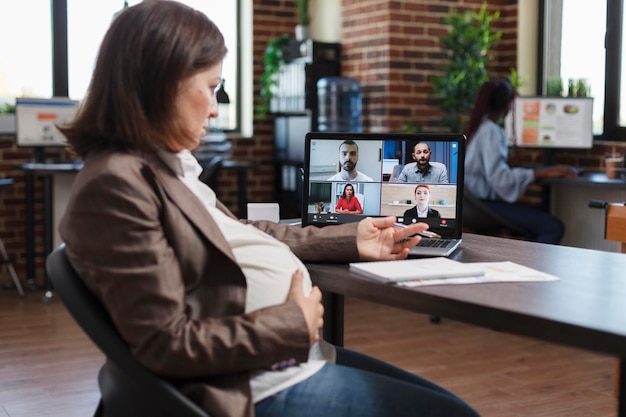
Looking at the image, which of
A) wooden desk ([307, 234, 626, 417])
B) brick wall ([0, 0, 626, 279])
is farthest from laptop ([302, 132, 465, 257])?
brick wall ([0, 0, 626, 279])

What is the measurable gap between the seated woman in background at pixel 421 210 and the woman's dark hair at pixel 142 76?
90cm

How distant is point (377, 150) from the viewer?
228 cm

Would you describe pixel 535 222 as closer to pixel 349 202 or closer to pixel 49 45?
pixel 349 202

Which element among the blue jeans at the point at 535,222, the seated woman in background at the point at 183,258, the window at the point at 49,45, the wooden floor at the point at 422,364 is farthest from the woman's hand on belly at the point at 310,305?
the window at the point at 49,45

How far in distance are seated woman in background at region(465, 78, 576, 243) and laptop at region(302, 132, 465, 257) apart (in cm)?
266

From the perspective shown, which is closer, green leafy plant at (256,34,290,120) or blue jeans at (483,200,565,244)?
blue jeans at (483,200,565,244)

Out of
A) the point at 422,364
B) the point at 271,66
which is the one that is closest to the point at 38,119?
the point at 271,66

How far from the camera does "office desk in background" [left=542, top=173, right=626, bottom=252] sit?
5172 mm

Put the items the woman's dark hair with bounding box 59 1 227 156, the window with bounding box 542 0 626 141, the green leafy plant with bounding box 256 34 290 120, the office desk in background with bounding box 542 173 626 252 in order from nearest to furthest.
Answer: the woman's dark hair with bounding box 59 1 227 156
the office desk in background with bounding box 542 173 626 252
the window with bounding box 542 0 626 141
the green leafy plant with bounding box 256 34 290 120

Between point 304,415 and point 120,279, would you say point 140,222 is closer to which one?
point 120,279

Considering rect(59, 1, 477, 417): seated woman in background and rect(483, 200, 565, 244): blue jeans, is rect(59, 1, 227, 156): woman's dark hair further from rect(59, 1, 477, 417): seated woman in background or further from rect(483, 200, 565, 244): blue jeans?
rect(483, 200, 565, 244): blue jeans

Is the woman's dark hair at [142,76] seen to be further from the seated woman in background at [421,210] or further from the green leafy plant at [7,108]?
the green leafy plant at [7,108]

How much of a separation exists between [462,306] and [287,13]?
5511 millimetres

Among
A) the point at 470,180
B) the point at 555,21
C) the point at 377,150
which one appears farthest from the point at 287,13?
the point at 377,150
